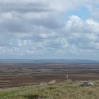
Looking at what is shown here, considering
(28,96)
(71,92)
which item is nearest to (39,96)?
(28,96)

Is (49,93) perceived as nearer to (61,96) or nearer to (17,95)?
(61,96)

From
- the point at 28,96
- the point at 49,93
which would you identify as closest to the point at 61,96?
the point at 49,93

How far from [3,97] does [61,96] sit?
517 centimetres

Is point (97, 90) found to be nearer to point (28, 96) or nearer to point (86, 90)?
point (86, 90)

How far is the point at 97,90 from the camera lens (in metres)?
24.5

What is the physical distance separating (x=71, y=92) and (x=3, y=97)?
6.22m

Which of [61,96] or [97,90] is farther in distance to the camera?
[97,90]

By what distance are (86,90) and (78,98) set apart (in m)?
2.59

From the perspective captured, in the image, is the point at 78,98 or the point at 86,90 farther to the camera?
the point at 86,90

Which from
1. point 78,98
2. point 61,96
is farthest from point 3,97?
point 78,98

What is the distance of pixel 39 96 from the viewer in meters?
22.9

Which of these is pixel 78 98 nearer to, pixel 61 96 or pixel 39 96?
pixel 61 96

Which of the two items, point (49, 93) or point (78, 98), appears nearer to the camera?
point (78, 98)

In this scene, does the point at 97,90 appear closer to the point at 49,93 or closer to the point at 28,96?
the point at 49,93
